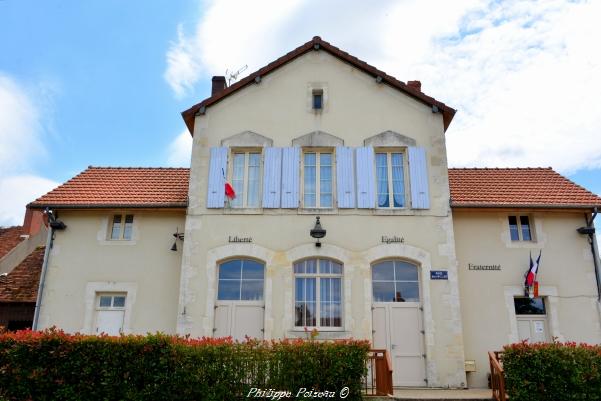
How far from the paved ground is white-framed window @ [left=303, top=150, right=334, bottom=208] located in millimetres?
4428

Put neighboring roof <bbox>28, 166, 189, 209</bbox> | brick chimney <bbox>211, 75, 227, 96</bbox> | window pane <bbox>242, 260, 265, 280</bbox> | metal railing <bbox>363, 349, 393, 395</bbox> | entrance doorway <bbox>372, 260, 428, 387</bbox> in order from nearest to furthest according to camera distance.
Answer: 1. metal railing <bbox>363, 349, 393, 395</bbox>
2. entrance doorway <bbox>372, 260, 428, 387</bbox>
3. window pane <bbox>242, 260, 265, 280</bbox>
4. neighboring roof <bbox>28, 166, 189, 209</bbox>
5. brick chimney <bbox>211, 75, 227, 96</bbox>

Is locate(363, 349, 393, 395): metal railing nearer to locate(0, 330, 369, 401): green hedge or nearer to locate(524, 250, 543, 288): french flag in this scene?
locate(0, 330, 369, 401): green hedge

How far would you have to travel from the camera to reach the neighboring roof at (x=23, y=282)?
12.5m

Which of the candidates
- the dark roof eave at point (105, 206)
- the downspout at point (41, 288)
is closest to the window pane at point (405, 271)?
the dark roof eave at point (105, 206)

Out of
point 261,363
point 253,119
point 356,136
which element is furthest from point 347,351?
point 253,119

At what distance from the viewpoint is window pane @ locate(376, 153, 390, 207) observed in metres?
11.6

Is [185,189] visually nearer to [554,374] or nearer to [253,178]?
[253,178]

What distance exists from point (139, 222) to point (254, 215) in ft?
10.2

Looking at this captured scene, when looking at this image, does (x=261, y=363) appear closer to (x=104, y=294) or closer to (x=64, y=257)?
(x=104, y=294)

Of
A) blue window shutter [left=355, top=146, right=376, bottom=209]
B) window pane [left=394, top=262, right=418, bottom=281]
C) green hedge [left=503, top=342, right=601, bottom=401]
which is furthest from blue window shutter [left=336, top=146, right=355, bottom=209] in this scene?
green hedge [left=503, top=342, right=601, bottom=401]

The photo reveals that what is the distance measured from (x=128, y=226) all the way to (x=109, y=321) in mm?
2368

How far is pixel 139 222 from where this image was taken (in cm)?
1227

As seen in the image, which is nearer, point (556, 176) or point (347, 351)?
point (347, 351)

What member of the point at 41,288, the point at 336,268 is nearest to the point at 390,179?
the point at 336,268
